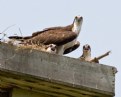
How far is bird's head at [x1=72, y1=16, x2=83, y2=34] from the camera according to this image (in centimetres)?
1153

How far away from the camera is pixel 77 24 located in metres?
11.7

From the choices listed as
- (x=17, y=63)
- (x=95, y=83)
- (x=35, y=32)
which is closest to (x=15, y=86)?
(x=17, y=63)

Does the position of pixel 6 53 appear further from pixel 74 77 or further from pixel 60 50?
pixel 60 50

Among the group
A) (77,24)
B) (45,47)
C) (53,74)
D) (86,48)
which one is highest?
(77,24)

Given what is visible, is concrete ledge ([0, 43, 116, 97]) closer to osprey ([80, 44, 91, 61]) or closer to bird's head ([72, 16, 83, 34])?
osprey ([80, 44, 91, 61])

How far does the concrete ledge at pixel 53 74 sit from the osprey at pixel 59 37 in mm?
1133

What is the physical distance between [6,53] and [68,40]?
233 cm

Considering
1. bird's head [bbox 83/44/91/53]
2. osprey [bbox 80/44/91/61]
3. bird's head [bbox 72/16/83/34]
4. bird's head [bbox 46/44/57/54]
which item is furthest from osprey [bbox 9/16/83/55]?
bird's head [bbox 83/44/91/53]

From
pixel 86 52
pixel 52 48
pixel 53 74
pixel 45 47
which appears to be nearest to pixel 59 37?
pixel 52 48

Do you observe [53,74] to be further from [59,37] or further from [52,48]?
[59,37]

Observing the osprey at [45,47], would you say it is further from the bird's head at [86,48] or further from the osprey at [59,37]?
the bird's head at [86,48]

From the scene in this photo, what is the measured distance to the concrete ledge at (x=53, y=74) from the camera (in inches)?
352

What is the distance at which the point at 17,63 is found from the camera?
897 cm

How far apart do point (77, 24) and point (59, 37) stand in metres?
0.84
